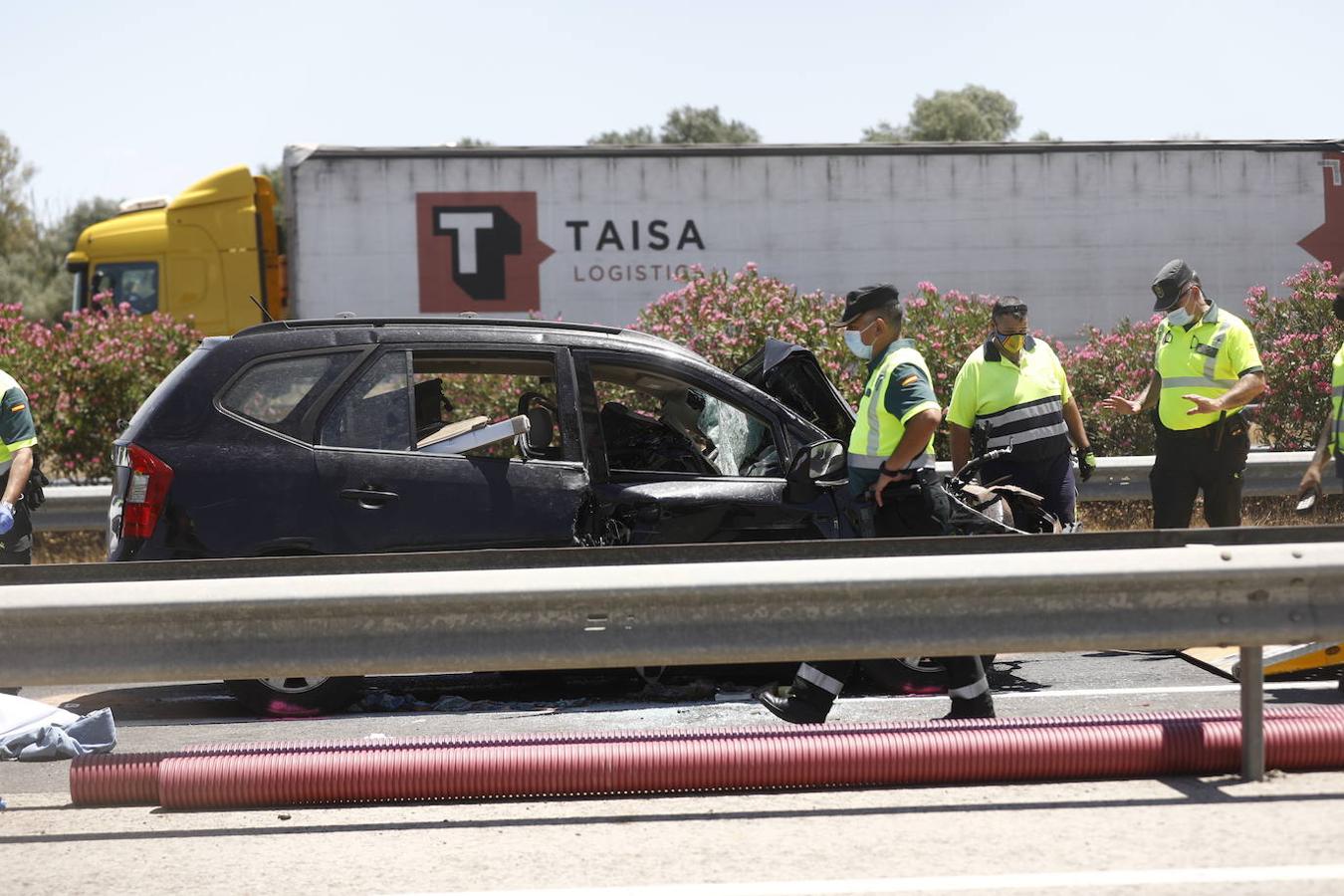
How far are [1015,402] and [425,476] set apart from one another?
10.2 ft

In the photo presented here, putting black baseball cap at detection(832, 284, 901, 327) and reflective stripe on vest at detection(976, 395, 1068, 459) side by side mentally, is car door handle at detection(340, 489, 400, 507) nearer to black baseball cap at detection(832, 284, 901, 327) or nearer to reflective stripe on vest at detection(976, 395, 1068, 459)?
black baseball cap at detection(832, 284, 901, 327)

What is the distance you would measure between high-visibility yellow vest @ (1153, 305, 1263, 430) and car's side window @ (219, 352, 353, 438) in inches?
176

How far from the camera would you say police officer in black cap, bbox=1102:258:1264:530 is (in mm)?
8406

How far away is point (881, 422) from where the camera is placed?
20.9ft

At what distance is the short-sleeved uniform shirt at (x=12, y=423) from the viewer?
8094 millimetres

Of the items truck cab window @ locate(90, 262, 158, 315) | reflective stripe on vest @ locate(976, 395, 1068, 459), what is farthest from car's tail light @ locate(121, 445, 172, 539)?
truck cab window @ locate(90, 262, 158, 315)

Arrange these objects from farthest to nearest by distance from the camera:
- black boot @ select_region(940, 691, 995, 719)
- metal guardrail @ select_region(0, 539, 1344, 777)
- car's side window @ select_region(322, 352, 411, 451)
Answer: car's side window @ select_region(322, 352, 411, 451) → black boot @ select_region(940, 691, 995, 719) → metal guardrail @ select_region(0, 539, 1344, 777)

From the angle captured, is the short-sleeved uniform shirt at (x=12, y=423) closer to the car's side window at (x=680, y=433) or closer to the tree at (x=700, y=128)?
the car's side window at (x=680, y=433)

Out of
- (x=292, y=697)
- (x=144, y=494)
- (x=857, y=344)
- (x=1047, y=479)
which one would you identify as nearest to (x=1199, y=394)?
(x=1047, y=479)

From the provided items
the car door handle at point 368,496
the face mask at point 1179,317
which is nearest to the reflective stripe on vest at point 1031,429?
the face mask at point 1179,317

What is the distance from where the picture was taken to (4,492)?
26.5 feet

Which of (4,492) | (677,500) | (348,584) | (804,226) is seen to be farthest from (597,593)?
(804,226)

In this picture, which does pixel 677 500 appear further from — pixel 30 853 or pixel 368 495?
pixel 30 853

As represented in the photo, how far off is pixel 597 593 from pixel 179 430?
2.85 m
